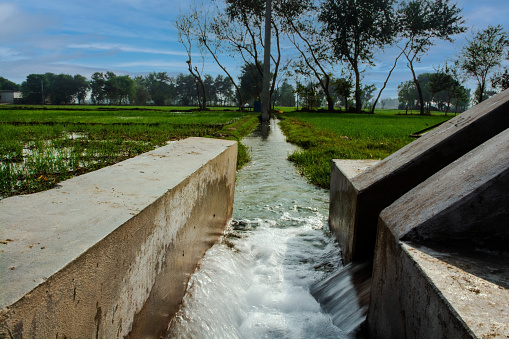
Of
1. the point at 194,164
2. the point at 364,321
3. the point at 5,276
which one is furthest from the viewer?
the point at 194,164

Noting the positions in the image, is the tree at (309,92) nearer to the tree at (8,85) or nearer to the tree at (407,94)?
the tree at (407,94)

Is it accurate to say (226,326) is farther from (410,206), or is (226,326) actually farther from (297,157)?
(297,157)

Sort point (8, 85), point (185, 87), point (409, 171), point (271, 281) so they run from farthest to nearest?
point (8, 85)
point (185, 87)
point (271, 281)
point (409, 171)

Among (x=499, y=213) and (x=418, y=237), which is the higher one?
(x=499, y=213)

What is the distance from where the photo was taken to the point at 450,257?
4.43 ft

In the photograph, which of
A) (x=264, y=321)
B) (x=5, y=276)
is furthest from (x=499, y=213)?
(x=5, y=276)

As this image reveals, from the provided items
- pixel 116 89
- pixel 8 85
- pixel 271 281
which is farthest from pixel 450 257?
pixel 8 85

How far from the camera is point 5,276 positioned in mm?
918

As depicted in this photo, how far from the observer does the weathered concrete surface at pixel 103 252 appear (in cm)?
92

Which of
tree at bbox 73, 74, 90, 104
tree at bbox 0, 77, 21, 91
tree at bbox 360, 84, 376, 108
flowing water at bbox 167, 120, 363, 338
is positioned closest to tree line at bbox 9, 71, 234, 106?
tree at bbox 73, 74, 90, 104

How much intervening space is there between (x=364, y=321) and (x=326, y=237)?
1490 millimetres

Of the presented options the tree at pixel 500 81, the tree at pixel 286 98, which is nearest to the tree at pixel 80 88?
the tree at pixel 286 98

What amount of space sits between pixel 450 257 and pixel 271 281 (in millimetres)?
1541

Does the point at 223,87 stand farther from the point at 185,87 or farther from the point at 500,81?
the point at 500,81
